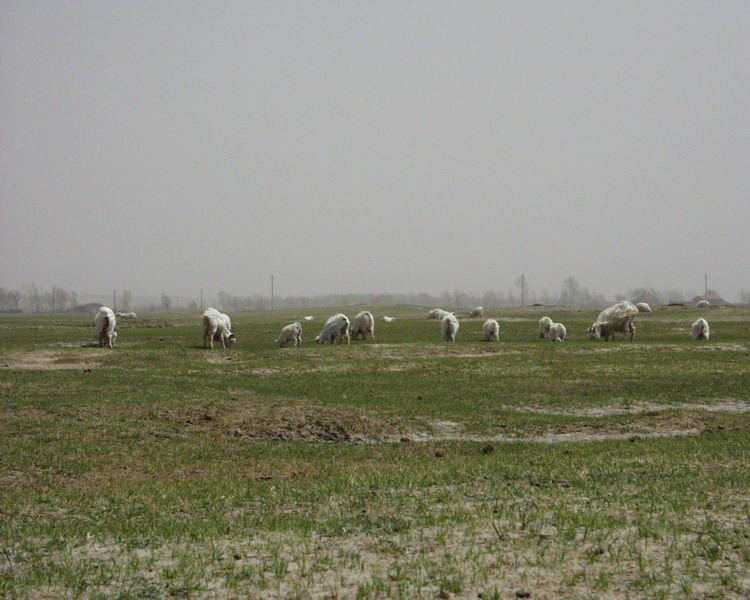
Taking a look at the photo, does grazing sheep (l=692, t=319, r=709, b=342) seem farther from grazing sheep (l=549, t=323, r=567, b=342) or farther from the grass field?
the grass field

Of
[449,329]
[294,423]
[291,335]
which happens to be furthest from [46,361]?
[449,329]

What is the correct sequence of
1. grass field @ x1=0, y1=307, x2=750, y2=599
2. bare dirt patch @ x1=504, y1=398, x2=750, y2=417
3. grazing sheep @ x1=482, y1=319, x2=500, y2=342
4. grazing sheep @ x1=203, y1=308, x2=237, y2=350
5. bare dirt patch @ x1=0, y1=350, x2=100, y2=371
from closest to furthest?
grass field @ x1=0, y1=307, x2=750, y2=599 < bare dirt patch @ x1=504, y1=398, x2=750, y2=417 < bare dirt patch @ x1=0, y1=350, x2=100, y2=371 < grazing sheep @ x1=203, y1=308, x2=237, y2=350 < grazing sheep @ x1=482, y1=319, x2=500, y2=342

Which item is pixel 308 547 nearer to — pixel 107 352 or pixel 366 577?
pixel 366 577

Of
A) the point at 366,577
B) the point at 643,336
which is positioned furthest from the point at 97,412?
the point at 643,336

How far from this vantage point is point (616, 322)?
45.7 metres

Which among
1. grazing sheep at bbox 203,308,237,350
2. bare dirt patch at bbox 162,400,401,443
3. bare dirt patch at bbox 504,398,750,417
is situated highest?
grazing sheep at bbox 203,308,237,350

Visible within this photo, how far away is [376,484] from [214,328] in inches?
1248

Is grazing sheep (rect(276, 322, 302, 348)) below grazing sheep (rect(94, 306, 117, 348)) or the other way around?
below

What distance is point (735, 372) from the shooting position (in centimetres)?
2656

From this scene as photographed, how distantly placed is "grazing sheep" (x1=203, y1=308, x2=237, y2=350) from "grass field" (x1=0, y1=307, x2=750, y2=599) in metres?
13.6

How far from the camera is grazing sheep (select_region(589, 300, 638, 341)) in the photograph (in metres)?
45.3

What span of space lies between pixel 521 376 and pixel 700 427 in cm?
984

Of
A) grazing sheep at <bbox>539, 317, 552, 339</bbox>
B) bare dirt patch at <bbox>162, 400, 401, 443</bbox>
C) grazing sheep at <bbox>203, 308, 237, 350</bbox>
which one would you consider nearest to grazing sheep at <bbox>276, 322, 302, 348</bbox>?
grazing sheep at <bbox>203, 308, 237, 350</bbox>

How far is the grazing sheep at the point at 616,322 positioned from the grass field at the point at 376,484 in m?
17.9
